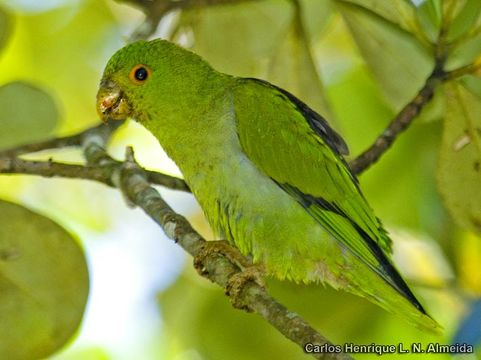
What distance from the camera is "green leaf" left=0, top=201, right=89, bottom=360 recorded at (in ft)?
10.9

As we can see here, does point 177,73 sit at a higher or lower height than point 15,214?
higher

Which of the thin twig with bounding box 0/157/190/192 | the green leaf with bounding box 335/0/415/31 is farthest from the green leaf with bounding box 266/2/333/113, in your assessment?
the thin twig with bounding box 0/157/190/192

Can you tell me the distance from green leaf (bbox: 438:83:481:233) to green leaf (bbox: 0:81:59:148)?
1.74 metres

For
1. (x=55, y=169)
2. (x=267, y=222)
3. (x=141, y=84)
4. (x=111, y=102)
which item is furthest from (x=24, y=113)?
(x=267, y=222)

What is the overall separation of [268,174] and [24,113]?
1109mm

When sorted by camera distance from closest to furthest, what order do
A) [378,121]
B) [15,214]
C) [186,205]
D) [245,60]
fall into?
[15,214], [245,60], [378,121], [186,205]

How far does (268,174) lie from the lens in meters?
3.53

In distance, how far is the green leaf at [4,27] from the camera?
3684mm

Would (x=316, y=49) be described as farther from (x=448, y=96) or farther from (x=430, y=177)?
(x=448, y=96)

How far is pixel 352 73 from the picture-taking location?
Result: 5.02 meters

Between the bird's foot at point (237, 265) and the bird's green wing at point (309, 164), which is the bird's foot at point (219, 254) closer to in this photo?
the bird's foot at point (237, 265)

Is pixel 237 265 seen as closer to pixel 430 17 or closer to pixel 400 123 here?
pixel 400 123

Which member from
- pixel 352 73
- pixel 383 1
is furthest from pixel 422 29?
pixel 352 73

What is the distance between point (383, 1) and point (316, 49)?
1.53m
